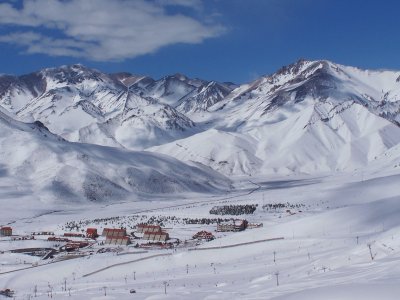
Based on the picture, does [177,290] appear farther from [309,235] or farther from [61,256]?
[61,256]

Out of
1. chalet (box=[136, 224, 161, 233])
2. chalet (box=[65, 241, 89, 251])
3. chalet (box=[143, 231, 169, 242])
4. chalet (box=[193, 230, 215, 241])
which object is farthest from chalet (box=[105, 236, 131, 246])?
chalet (box=[193, 230, 215, 241])

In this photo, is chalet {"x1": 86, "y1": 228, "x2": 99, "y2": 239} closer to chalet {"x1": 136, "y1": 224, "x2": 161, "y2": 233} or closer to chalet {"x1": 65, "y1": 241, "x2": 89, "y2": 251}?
chalet {"x1": 65, "y1": 241, "x2": 89, "y2": 251}

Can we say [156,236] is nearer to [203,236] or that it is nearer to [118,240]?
[118,240]

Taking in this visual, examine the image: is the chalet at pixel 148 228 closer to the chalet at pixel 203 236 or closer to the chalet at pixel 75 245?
the chalet at pixel 203 236

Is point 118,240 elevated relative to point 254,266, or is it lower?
elevated

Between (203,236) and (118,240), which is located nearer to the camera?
(203,236)

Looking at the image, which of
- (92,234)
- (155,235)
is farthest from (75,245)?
(92,234)
